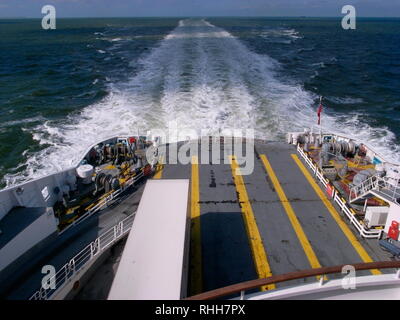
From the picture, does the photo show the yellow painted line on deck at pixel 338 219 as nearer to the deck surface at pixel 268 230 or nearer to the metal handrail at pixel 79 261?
the deck surface at pixel 268 230

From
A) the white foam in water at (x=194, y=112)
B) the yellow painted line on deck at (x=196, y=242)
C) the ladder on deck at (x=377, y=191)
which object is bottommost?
the yellow painted line on deck at (x=196, y=242)

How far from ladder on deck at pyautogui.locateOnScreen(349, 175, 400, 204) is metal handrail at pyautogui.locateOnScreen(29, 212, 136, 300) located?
10269 mm

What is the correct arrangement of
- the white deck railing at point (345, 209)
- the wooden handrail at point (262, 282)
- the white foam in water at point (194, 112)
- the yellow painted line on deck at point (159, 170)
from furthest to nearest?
the white foam in water at point (194, 112)
the yellow painted line on deck at point (159, 170)
the white deck railing at point (345, 209)
the wooden handrail at point (262, 282)

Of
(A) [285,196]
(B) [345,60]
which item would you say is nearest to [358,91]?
(B) [345,60]

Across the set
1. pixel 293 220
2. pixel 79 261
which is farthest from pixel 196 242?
pixel 293 220

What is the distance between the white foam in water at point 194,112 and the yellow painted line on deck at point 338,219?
1142 centimetres

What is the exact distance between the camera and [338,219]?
13.3 meters

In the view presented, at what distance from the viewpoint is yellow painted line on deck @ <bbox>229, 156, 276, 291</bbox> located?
10.6 metres

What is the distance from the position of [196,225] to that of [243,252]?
92.6 inches

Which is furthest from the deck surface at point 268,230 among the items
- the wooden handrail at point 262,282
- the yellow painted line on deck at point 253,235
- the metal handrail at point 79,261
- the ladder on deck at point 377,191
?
the wooden handrail at point 262,282

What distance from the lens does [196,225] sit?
1277 centimetres

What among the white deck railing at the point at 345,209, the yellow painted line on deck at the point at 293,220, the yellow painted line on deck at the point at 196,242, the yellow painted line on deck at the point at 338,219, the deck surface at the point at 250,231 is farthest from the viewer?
the white deck railing at the point at 345,209

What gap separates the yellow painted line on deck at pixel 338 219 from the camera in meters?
11.3
